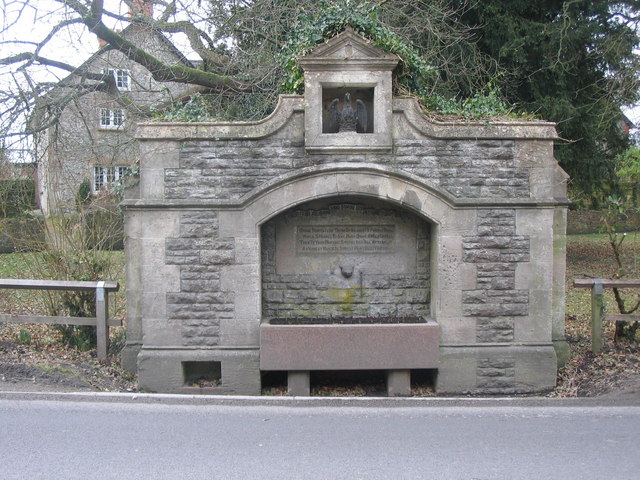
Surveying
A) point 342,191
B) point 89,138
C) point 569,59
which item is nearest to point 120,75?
point 89,138

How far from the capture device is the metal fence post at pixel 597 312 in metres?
7.97

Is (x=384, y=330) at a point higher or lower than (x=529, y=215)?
lower

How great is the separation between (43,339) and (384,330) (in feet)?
17.4

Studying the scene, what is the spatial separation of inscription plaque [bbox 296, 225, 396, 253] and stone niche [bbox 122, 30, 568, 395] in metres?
0.57

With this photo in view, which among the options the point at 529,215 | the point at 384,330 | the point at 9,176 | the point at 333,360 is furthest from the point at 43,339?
the point at 529,215

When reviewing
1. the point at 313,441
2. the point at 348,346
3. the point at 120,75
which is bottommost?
the point at 313,441

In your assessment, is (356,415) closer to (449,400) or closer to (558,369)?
(449,400)

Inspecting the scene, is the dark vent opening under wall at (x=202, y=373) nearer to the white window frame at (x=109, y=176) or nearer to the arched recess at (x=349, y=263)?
the arched recess at (x=349, y=263)

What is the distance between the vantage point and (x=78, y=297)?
348 inches

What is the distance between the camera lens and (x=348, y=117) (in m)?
7.40

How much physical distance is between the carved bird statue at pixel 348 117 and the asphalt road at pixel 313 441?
3.42 meters

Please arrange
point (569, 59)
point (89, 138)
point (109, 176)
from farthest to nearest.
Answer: point (569, 59) < point (109, 176) < point (89, 138)

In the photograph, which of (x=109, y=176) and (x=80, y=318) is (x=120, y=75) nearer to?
(x=109, y=176)

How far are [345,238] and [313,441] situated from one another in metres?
3.26
